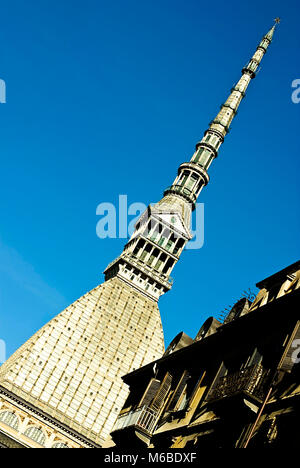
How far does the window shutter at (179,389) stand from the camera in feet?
85.5

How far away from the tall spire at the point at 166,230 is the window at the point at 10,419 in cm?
2728

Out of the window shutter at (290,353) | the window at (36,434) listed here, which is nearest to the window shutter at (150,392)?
the window shutter at (290,353)

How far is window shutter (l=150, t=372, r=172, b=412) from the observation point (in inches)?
1073

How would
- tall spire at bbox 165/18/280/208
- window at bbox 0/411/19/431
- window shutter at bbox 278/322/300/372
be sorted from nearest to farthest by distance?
1. window shutter at bbox 278/322/300/372
2. window at bbox 0/411/19/431
3. tall spire at bbox 165/18/280/208

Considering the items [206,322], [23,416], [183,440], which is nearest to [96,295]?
[23,416]

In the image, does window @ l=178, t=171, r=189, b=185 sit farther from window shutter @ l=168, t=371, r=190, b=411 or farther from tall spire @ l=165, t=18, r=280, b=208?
window shutter @ l=168, t=371, r=190, b=411

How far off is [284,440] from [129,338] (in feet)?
238

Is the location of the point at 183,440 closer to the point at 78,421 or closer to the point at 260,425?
the point at 260,425

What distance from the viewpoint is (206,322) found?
1141 inches

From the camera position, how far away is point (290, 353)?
1927 centimetres

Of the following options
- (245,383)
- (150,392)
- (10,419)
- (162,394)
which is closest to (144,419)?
(162,394)

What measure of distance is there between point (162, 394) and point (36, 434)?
4866 cm

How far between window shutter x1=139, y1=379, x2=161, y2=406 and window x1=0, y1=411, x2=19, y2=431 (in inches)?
1855

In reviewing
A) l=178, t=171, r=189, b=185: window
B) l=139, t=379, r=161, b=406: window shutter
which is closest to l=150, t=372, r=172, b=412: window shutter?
l=139, t=379, r=161, b=406: window shutter
